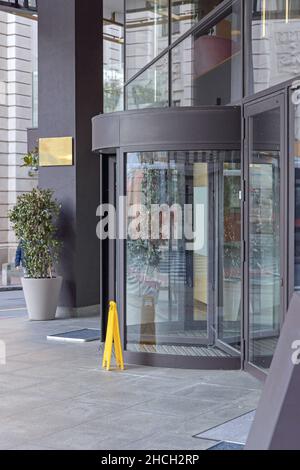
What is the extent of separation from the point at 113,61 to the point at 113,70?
10.5 feet

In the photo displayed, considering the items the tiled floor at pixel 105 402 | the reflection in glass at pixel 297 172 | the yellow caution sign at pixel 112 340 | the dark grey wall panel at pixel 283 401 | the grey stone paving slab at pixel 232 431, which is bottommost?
the tiled floor at pixel 105 402

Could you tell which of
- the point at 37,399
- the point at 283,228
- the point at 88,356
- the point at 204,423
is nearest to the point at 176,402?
the point at 204,423

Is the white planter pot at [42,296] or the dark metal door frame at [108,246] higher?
the dark metal door frame at [108,246]

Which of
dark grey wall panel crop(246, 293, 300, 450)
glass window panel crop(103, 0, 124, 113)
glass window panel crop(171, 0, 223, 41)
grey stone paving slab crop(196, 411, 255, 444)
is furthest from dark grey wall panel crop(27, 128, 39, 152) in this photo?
dark grey wall panel crop(246, 293, 300, 450)

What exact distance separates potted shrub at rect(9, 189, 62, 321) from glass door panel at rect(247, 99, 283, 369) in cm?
521

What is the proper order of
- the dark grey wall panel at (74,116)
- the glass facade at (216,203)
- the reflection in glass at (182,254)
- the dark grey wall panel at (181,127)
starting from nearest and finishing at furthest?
the glass facade at (216,203)
the dark grey wall panel at (181,127)
the reflection in glass at (182,254)
the dark grey wall panel at (74,116)

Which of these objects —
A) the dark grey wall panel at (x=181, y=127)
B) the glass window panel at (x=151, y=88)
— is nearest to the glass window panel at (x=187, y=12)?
the glass window panel at (x=151, y=88)

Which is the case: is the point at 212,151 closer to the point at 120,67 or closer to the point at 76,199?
the point at 76,199

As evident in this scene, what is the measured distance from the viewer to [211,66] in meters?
9.67

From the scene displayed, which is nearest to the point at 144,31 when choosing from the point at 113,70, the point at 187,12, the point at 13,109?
the point at 187,12

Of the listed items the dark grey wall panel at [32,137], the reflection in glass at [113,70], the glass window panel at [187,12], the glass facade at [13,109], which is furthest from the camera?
the glass facade at [13,109]

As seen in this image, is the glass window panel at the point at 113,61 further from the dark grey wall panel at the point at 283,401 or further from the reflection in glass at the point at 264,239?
the dark grey wall panel at the point at 283,401

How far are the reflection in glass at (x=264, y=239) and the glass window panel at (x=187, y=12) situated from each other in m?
2.11

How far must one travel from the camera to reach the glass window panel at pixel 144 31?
11.2 metres
